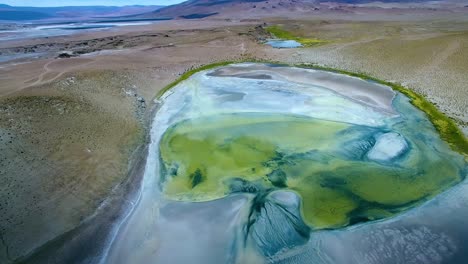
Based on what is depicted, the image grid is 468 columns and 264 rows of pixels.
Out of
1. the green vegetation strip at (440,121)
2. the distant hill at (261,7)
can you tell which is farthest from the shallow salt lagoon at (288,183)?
the distant hill at (261,7)

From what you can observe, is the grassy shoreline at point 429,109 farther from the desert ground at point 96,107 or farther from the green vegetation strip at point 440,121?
the desert ground at point 96,107

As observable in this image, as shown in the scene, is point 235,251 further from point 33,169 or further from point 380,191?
point 33,169

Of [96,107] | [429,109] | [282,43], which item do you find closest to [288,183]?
[429,109]

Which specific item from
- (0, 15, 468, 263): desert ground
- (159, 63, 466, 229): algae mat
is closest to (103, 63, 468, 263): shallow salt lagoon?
(159, 63, 466, 229): algae mat

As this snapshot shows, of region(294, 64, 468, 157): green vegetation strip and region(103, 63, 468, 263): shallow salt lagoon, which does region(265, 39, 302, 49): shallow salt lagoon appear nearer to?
region(294, 64, 468, 157): green vegetation strip

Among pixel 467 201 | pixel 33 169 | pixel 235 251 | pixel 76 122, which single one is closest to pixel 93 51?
pixel 76 122

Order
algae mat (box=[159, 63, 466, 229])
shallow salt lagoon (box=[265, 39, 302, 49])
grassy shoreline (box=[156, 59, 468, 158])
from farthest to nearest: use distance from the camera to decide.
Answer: shallow salt lagoon (box=[265, 39, 302, 49]), grassy shoreline (box=[156, 59, 468, 158]), algae mat (box=[159, 63, 466, 229])
